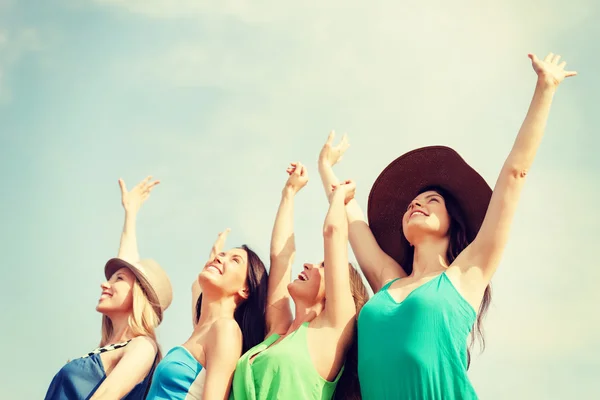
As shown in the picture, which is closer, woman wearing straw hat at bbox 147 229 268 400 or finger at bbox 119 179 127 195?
woman wearing straw hat at bbox 147 229 268 400

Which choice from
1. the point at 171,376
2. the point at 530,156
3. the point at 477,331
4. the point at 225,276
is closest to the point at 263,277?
the point at 225,276

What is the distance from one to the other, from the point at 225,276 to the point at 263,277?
40 centimetres

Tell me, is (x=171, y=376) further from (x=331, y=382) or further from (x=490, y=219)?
(x=490, y=219)

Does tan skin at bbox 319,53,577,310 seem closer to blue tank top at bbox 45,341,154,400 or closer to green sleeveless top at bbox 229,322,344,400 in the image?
green sleeveless top at bbox 229,322,344,400

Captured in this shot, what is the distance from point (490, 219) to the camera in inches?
237

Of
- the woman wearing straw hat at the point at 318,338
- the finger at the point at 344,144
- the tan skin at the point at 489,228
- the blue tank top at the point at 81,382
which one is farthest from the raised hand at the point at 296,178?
the blue tank top at the point at 81,382

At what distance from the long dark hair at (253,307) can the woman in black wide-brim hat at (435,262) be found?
92cm

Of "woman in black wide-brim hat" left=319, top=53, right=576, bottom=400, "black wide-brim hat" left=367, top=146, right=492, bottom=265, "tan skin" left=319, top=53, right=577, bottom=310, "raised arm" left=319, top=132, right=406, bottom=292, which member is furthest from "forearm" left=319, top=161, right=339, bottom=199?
"tan skin" left=319, top=53, right=577, bottom=310

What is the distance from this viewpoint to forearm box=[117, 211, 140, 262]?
8.70 m

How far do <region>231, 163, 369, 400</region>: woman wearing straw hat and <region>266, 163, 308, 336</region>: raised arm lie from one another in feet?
0.07

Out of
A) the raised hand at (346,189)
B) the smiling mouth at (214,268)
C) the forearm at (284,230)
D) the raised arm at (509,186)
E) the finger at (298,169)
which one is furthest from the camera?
the finger at (298,169)

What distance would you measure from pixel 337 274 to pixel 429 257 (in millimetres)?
742

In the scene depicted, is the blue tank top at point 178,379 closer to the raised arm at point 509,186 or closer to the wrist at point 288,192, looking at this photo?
the wrist at point 288,192

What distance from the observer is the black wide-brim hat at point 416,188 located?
22.2 feet
